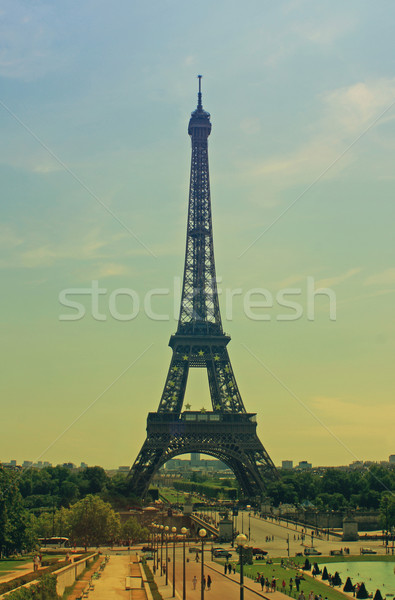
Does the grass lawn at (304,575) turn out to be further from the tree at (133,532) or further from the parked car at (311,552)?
the tree at (133,532)

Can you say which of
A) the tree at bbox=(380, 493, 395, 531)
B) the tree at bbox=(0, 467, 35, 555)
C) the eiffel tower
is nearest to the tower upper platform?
the eiffel tower

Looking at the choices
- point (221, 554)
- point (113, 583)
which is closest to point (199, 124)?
point (221, 554)

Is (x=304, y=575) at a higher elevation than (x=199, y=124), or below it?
below

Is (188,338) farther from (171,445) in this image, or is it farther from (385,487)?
Result: (385,487)

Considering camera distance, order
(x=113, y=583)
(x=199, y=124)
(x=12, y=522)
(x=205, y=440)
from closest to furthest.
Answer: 1. (x=113, y=583)
2. (x=12, y=522)
3. (x=205, y=440)
4. (x=199, y=124)

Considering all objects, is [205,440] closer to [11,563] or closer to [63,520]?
[63,520]

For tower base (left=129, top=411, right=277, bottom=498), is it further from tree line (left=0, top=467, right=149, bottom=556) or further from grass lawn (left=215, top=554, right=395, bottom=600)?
grass lawn (left=215, top=554, right=395, bottom=600)
